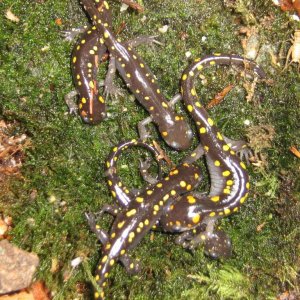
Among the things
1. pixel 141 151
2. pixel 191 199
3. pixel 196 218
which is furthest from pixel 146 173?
pixel 196 218

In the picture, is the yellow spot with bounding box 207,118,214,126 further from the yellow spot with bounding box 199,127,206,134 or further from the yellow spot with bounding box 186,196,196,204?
the yellow spot with bounding box 186,196,196,204

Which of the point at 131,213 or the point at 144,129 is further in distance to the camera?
the point at 144,129

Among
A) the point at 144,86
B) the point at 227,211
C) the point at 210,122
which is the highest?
the point at 144,86

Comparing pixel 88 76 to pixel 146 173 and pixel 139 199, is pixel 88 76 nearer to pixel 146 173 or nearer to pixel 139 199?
pixel 146 173

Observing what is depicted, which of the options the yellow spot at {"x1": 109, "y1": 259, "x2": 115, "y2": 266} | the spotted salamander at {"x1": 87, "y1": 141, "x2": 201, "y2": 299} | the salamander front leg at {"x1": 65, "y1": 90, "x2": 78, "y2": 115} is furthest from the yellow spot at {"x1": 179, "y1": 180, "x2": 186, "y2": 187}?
the salamander front leg at {"x1": 65, "y1": 90, "x2": 78, "y2": 115}

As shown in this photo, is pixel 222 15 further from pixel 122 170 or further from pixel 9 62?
pixel 9 62

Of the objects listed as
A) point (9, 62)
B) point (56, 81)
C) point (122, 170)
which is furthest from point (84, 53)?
point (122, 170)
